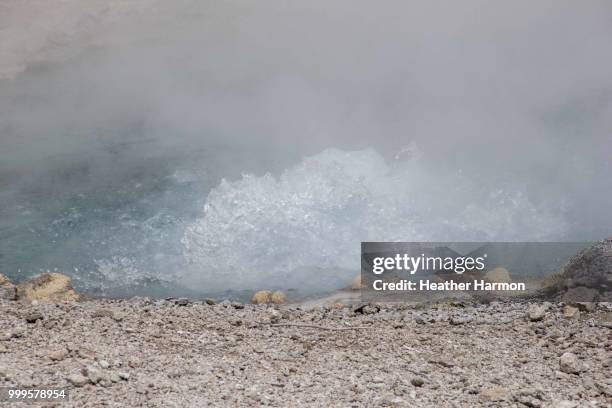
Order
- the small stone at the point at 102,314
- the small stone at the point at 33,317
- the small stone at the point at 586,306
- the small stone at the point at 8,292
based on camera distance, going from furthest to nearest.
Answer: the small stone at the point at 8,292 → the small stone at the point at 586,306 → the small stone at the point at 102,314 → the small stone at the point at 33,317

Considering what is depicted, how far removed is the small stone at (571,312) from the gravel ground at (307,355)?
0.04ft

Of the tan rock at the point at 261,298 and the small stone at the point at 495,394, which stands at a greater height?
the tan rock at the point at 261,298

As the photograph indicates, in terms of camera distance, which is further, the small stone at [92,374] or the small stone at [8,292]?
the small stone at [8,292]

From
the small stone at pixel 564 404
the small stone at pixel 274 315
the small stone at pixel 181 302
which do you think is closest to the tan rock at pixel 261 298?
the small stone at pixel 181 302

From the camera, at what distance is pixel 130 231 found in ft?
26.5

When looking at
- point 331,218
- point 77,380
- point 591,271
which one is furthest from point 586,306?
point 331,218

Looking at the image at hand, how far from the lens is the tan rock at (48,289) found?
18.7ft

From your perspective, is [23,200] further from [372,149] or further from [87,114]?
[372,149]

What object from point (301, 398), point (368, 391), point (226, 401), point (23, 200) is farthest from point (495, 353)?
point (23, 200)

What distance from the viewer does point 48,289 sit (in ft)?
19.0

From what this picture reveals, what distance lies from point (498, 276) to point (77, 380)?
3698 millimetres

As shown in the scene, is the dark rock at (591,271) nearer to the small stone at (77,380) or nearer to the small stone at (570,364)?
the small stone at (570,364)

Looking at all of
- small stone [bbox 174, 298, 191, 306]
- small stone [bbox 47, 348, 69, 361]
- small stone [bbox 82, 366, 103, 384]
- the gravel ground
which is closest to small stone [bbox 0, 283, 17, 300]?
the gravel ground

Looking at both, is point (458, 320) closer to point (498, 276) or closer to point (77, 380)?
point (498, 276)
